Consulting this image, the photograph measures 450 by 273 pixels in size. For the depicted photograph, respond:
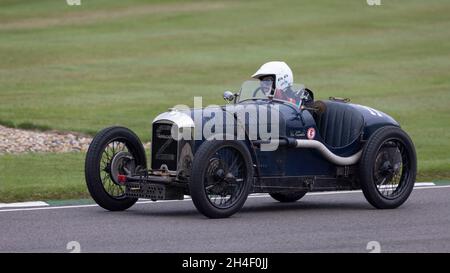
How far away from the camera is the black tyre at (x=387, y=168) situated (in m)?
12.5

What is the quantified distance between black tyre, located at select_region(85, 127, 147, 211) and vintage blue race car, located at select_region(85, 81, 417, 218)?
0.01 meters

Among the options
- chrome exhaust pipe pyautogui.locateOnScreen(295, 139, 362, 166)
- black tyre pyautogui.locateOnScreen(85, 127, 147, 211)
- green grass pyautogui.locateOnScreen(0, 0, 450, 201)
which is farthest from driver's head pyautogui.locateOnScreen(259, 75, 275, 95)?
green grass pyautogui.locateOnScreen(0, 0, 450, 201)

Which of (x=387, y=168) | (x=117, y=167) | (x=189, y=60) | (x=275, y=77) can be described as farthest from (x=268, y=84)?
(x=189, y=60)

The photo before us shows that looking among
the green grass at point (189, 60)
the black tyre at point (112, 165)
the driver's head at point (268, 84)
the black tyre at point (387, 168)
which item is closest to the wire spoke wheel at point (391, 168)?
the black tyre at point (387, 168)

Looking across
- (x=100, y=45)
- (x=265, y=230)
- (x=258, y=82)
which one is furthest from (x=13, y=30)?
(x=265, y=230)

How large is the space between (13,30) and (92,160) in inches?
1023

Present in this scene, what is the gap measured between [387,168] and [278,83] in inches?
61.5

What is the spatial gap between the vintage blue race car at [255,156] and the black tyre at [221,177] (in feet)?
0.03

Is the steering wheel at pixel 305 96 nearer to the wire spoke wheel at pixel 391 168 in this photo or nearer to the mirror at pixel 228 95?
the mirror at pixel 228 95

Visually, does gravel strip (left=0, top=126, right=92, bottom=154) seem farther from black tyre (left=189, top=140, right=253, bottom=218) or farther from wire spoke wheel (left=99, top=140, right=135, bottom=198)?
black tyre (left=189, top=140, right=253, bottom=218)

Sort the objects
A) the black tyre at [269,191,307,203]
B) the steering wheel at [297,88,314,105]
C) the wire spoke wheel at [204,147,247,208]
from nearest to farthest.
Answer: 1. the wire spoke wheel at [204,147,247,208]
2. the steering wheel at [297,88,314,105]
3. the black tyre at [269,191,307,203]

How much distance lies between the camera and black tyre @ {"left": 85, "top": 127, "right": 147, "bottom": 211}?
11938mm
